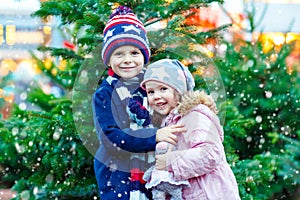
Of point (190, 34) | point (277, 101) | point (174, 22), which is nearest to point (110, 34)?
point (174, 22)

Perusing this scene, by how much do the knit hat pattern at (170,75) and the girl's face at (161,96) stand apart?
0.9 inches

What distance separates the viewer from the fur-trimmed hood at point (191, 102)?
2.73 meters

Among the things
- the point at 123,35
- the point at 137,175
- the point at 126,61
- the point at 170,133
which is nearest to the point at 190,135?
the point at 170,133

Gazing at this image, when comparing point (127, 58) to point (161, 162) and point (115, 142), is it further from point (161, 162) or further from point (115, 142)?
point (161, 162)

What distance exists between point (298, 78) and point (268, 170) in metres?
1.45

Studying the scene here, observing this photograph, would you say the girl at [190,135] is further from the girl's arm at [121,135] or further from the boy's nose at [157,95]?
the girl's arm at [121,135]

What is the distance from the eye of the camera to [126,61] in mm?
2949

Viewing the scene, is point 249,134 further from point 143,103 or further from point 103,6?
point 143,103

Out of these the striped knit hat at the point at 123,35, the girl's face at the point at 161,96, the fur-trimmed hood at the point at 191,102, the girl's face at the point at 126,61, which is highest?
the striped knit hat at the point at 123,35

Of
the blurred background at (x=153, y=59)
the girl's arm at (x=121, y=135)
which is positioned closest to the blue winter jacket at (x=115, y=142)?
the girl's arm at (x=121, y=135)

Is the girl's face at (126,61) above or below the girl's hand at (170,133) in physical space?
above

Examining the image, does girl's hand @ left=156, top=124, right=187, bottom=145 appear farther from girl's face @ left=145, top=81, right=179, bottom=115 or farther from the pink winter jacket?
girl's face @ left=145, top=81, right=179, bottom=115

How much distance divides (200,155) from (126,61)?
0.67 metres

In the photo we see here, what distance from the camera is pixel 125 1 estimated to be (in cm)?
395
